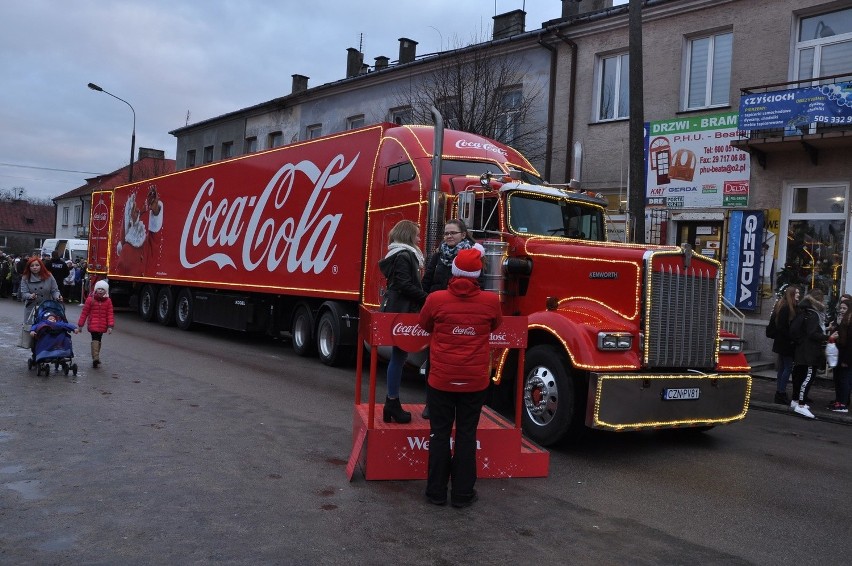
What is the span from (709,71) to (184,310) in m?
13.2

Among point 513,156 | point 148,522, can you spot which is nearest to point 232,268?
point 513,156

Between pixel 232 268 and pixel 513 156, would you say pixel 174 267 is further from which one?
pixel 513 156

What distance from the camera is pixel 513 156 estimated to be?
11.3 m

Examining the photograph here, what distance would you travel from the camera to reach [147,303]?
20.4m

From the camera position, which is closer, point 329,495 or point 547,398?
point 329,495

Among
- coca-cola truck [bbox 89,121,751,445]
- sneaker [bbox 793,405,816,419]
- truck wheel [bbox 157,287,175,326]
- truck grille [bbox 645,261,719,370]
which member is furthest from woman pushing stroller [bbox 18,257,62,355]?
sneaker [bbox 793,405,816,419]

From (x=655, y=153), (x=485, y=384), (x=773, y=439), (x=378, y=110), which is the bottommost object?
(x=773, y=439)

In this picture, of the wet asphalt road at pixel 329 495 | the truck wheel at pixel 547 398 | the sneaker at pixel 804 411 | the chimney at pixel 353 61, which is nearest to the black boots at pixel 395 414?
the wet asphalt road at pixel 329 495

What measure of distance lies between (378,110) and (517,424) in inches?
763

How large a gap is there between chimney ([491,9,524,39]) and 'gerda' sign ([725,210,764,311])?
9.33m

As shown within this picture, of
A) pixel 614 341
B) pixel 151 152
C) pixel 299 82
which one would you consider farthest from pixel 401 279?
pixel 151 152

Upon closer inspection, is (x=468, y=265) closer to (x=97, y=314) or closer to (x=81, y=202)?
(x=97, y=314)

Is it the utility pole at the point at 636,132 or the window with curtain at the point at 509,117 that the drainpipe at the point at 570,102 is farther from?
the utility pole at the point at 636,132

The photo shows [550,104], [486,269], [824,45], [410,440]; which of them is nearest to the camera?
[410,440]
